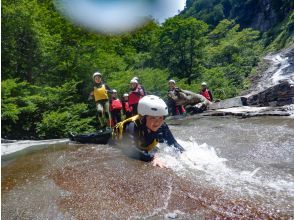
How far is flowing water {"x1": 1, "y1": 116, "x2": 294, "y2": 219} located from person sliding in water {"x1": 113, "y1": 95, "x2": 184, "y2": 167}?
0.17 metres

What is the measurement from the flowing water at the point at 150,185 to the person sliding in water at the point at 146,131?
0.57ft

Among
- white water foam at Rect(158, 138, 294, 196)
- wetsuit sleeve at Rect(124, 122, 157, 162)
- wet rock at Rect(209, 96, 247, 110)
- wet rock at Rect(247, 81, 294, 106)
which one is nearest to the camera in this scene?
white water foam at Rect(158, 138, 294, 196)

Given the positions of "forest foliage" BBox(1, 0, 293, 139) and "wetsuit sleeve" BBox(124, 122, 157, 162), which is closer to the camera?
"wetsuit sleeve" BBox(124, 122, 157, 162)

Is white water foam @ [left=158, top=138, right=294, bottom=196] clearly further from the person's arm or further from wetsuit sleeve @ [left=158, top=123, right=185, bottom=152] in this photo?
the person's arm

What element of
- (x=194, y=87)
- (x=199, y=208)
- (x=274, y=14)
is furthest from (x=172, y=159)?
(x=274, y=14)

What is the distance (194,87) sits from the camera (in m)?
22.6

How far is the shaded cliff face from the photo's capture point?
6039cm

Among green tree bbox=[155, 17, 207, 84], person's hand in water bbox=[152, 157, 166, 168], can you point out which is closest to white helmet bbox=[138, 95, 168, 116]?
person's hand in water bbox=[152, 157, 166, 168]

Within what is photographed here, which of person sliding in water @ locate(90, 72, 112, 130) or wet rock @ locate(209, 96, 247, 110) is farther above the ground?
person sliding in water @ locate(90, 72, 112, 130)

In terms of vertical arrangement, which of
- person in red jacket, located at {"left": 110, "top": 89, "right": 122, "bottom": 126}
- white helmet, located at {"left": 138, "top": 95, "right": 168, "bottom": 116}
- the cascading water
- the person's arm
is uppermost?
the cascading water

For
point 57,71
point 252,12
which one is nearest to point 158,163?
point 57,71

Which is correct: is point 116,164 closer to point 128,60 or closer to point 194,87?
point 194,87

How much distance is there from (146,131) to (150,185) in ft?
4.15

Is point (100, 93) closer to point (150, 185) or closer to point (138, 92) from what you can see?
point (138, 92)
